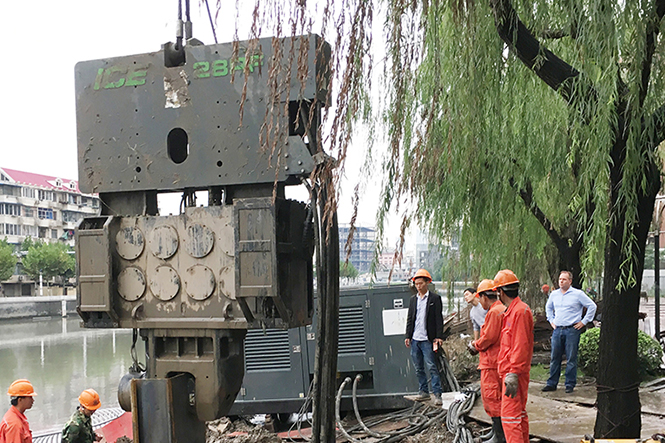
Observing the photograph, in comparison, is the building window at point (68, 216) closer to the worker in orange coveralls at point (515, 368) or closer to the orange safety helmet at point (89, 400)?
the orange safety helmet at point (89, 400)

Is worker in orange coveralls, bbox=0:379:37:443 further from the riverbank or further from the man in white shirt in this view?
the riverbank

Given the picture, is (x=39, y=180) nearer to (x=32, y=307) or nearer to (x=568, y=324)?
(x=32, y=307)

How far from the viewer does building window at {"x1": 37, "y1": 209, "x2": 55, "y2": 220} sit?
67675 mm

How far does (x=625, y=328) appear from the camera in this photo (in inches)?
190

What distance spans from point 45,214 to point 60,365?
49.0 metres

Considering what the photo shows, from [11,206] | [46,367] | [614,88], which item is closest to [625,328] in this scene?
[614,88]

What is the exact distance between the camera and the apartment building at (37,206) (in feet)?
207

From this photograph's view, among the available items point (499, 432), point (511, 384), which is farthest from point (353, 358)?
point (511, 384)

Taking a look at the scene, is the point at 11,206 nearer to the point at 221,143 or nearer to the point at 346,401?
the point at 346,401

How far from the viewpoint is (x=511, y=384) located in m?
4.73

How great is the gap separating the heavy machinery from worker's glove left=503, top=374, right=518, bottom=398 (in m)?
1.99

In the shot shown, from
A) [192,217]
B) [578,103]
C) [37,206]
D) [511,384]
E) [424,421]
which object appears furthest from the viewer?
[37,206]

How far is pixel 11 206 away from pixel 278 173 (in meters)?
68.7

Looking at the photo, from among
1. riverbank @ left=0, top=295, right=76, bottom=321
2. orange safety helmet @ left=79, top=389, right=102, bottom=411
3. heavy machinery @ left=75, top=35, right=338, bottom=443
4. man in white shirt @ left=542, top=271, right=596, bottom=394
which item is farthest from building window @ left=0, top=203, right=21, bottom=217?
heavy machinery @ left=75, top=35, right=338, bottom=443
